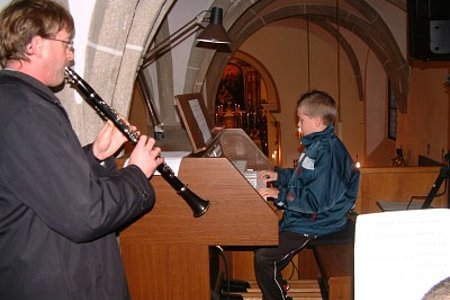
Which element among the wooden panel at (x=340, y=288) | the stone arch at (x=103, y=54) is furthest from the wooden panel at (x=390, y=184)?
the stone arch at (x=103, y=54)

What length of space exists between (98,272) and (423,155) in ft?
22.8

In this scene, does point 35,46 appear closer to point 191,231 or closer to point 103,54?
point 103,54

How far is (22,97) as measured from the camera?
1359 mm

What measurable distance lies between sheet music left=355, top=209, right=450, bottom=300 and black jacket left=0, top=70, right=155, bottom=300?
0.78m

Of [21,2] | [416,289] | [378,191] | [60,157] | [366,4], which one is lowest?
[378,191]

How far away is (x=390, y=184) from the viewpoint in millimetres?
5207

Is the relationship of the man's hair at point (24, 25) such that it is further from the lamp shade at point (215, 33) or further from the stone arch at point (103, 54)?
the lamp shade at point (215, 33)

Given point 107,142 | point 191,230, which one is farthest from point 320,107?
point 107,142

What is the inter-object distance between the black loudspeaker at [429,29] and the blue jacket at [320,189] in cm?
87

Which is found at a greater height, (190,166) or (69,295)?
(190,166)

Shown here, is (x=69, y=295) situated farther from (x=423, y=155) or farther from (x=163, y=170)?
(x=423, y=155)

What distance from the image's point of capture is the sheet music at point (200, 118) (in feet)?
9.21

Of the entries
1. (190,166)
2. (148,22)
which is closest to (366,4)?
(148,22)

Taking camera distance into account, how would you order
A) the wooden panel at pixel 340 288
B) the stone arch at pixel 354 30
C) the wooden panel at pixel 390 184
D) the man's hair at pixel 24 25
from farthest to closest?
1. the stone arch at pixel 354 30
2. the wooden panel at pixel 390 184
3. the wooden panel at pixel 340 288
4. the man's hair at pixel 24 25
